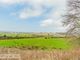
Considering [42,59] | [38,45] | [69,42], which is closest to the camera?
[42,59]

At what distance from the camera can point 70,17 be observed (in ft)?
85.5

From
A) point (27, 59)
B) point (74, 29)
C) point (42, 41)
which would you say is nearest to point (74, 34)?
point (74, 29)

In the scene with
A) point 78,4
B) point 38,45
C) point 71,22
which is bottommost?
Answer: point 38,45

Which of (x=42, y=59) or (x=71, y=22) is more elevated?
(x=71, y=22)

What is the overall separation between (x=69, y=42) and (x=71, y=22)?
249 cm

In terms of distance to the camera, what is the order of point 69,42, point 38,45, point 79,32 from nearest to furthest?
point 79,32 < point 69,42 < point 38,45

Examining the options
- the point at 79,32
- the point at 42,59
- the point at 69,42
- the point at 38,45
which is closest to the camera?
the point at 42,59

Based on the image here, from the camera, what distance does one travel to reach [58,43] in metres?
40.2

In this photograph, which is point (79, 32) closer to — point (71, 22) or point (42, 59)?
point (71, 22)

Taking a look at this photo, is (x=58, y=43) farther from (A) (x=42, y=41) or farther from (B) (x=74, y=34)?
(B) (x=74, y=34)

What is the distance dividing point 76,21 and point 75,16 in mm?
628

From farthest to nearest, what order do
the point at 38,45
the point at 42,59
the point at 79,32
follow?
the point at 38,45
the point at 79,32
the point at 42,59

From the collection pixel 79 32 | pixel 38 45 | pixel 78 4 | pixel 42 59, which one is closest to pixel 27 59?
pixel 42 59

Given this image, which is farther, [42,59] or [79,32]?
[79,32]
